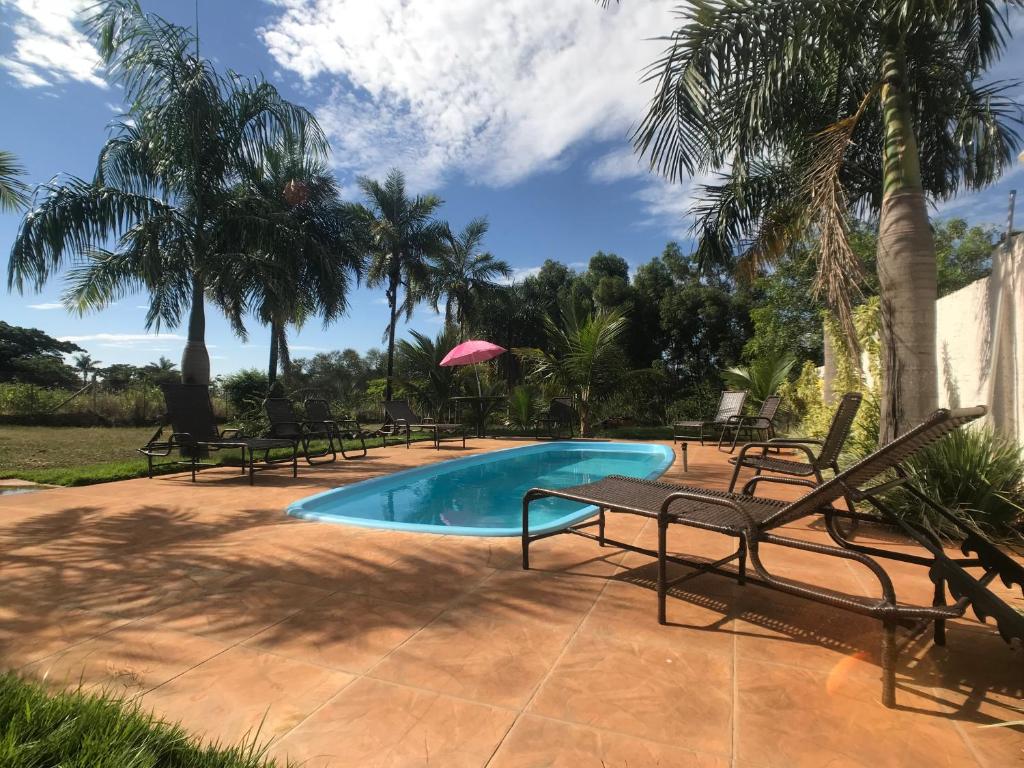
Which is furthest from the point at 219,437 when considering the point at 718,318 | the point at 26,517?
the point at 718,318

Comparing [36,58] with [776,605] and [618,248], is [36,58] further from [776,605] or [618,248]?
[618,248]

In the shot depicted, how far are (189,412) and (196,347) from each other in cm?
271

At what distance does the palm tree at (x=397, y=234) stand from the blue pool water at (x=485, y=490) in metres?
10.7

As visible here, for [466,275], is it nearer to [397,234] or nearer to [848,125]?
[397,234]

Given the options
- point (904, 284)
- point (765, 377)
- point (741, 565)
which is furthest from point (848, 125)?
point (765, 377)

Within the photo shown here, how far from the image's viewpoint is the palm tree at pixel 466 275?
21.5 m

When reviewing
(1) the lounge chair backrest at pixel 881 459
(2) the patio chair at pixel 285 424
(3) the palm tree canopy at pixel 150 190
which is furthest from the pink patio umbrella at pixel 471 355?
(1) the lounge chair backrest at pixel 881 459

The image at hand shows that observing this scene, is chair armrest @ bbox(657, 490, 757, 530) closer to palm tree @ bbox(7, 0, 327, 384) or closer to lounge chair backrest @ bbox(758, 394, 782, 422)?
lounge chair backrest @ bbox(758, 394, 782, 422)

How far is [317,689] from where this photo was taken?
1.86m

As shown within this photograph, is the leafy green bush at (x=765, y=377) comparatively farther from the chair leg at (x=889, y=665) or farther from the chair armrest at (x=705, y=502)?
the chair leg at (x=889, y=665)

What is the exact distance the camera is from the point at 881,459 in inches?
77.8

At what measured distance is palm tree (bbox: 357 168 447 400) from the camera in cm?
1856

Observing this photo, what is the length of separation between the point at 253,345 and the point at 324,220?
15.4 feet

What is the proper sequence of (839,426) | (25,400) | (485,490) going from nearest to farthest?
(839,426), (485,490), (25,400)
